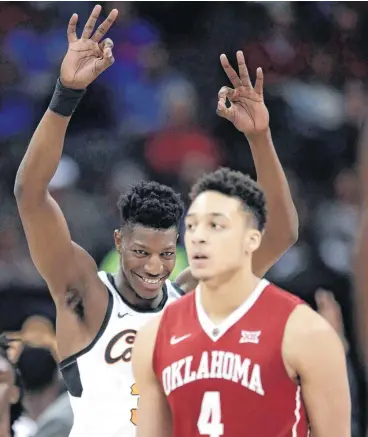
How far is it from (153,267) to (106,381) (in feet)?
1.67

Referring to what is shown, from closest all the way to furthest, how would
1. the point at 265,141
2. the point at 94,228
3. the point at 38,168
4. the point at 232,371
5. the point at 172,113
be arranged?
the point at 232,371, the point at 38,168, the point at 265,141, the point at 94,228, the point at 172,113

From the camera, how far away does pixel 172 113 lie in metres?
8.39

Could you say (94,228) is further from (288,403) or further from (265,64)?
(288,403)

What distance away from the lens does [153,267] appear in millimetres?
4211

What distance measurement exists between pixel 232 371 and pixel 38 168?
1.30 m

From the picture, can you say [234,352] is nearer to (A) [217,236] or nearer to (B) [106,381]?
(A) [217,236]

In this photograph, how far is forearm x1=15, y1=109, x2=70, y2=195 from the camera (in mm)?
4066

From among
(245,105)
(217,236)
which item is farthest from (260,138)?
(217,236)

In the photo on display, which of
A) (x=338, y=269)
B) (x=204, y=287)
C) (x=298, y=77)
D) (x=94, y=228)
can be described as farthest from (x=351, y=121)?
(x=204, y=287)

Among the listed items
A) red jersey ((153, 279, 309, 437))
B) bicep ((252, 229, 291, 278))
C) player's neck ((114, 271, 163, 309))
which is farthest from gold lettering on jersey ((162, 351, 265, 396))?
bicep ((252, 229, 291, 278))

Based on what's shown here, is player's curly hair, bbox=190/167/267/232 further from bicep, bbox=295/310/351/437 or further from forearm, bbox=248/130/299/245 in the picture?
forearm, bbox=248/130/299/245

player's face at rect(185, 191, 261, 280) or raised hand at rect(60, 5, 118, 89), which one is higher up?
raised hand at rect(60, 5, 118, 89)

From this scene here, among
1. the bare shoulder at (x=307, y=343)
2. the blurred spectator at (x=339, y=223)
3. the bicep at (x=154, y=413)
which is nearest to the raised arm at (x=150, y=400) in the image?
the bicep at (x=154, y=413)

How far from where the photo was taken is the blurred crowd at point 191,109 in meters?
8.03
